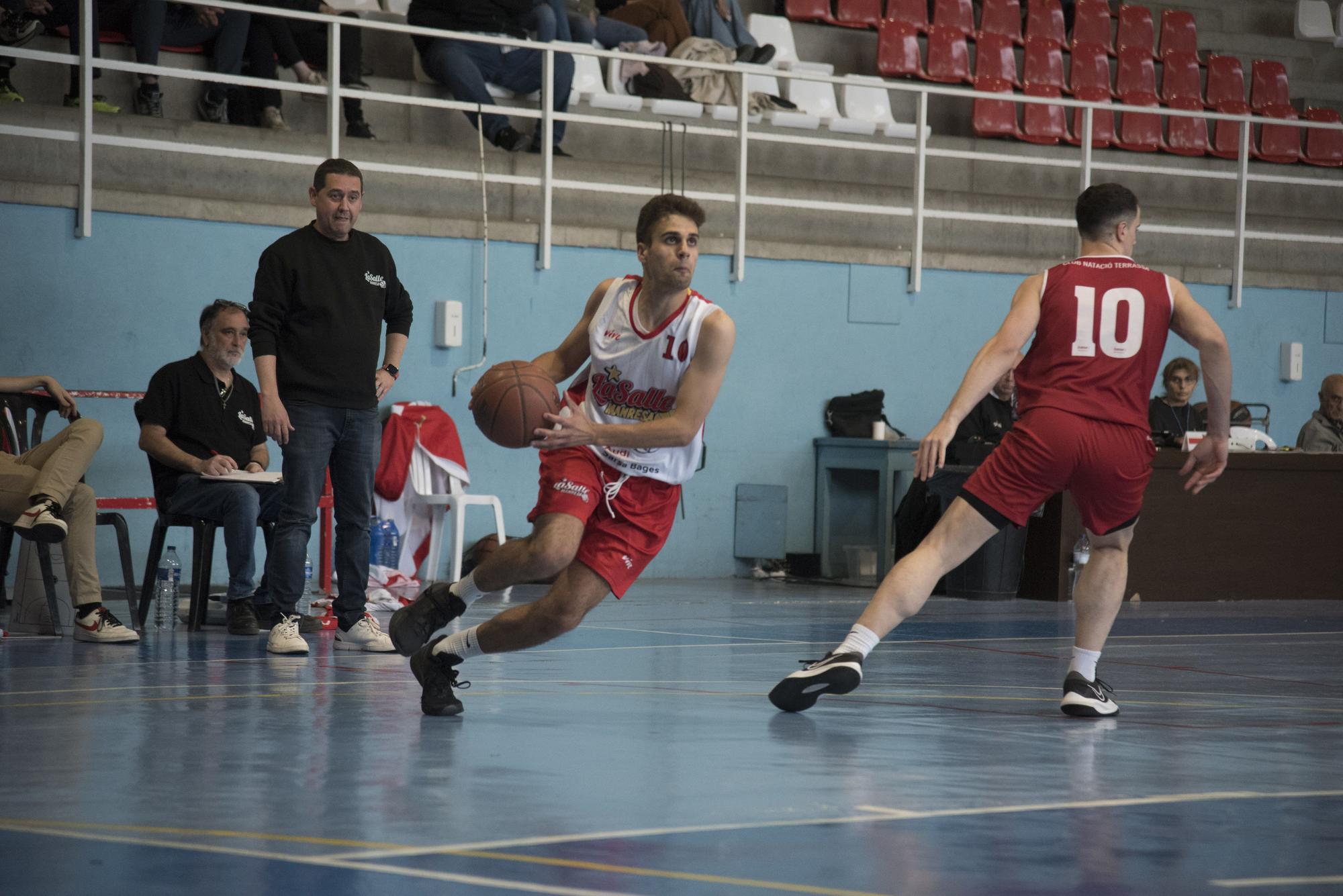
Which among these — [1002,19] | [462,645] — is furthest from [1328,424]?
[462,645]

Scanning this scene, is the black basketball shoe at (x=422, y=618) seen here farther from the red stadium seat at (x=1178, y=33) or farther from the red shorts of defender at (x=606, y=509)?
the red stadium seat at (x=1178, y=33)

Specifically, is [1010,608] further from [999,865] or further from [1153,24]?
[1153,24]

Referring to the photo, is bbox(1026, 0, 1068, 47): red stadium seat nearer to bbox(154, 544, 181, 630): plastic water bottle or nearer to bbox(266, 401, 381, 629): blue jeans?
bbox(154, 544, 181, 630): plastic water bottle

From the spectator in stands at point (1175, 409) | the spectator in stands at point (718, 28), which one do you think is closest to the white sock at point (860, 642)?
the spectator in stands at point (1175, 409)

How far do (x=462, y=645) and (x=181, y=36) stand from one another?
7149mm

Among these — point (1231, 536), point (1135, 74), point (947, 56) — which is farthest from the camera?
point (1135, 74)

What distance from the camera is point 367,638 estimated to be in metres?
7.29

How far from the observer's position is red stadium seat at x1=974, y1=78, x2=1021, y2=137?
15.1m

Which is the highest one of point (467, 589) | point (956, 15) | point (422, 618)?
point (956, 15)

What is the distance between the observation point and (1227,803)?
13.7ft

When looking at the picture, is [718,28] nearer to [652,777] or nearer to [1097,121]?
[1097,121]

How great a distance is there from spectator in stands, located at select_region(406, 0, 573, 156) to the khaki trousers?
4.77 m

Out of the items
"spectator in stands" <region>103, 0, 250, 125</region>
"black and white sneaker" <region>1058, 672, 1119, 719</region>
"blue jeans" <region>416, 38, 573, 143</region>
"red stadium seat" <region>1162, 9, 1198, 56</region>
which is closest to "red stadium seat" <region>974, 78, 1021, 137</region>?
"red stadium seat" <region>1162, 9, 1198, 56</region>

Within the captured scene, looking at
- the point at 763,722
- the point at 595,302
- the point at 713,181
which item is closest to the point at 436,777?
the point at 763,722
